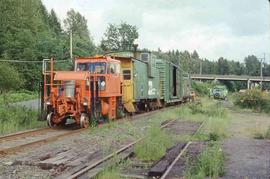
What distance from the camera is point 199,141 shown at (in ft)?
49.5

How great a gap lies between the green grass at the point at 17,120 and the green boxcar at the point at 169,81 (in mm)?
13138

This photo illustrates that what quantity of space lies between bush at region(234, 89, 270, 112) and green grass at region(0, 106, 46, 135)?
21089 millimetres

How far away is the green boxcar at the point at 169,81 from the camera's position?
33.1m

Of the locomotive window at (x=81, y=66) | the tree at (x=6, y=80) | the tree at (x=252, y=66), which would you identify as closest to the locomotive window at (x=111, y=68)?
the locomotive window at (x=81, y=66)

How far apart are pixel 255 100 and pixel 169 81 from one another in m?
7.75

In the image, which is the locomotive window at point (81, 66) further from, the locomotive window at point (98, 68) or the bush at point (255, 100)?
the bush at point (255, 100)

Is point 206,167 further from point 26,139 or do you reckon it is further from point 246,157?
point 26,139

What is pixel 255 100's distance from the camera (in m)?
37.8

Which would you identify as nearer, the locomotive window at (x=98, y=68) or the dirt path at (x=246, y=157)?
the dirt path at (x=246, y=157)

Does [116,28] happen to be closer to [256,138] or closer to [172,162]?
[256,138]

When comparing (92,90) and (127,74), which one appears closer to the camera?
(92,90)

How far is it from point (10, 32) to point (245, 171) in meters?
55.8

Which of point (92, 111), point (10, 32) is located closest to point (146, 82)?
point (92, 111)

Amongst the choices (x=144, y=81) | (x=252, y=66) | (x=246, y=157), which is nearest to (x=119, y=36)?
(x=144, y=81)
